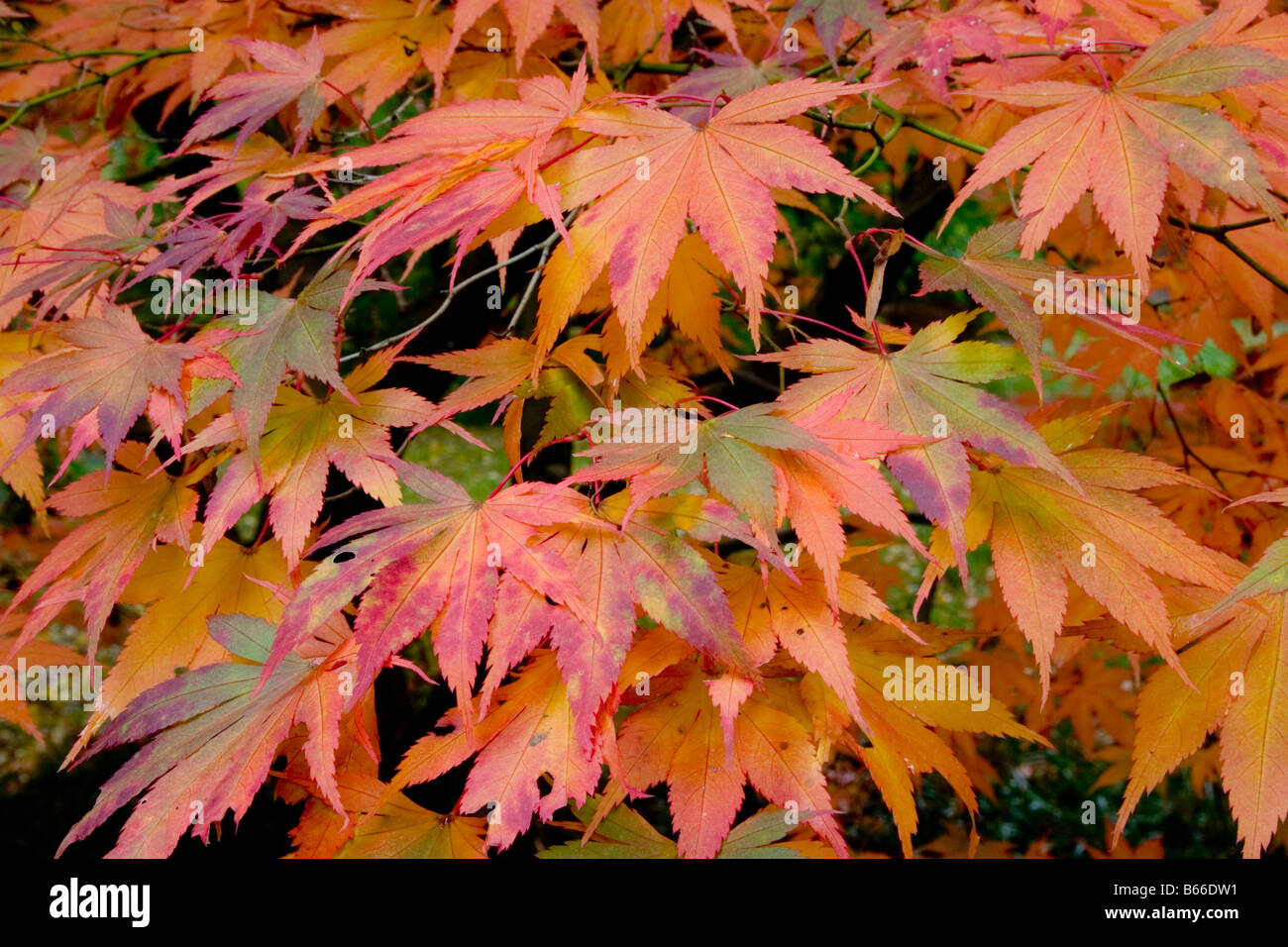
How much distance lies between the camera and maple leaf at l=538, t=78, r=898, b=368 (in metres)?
0.89

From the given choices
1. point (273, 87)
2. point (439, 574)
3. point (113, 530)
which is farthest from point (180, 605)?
point (273, 87)

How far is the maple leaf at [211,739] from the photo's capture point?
0.91m

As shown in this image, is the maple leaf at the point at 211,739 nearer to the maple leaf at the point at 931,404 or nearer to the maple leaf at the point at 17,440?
the maple leaf at the point at 17,440

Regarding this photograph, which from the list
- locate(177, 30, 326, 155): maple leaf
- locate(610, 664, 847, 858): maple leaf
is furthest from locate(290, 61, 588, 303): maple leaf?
locate(610, 664, 847, 858): maple leaf

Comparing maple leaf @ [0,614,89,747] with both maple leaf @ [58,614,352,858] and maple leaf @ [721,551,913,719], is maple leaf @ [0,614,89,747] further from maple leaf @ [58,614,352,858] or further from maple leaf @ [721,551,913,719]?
maple leaf @ [721,551,913,719]

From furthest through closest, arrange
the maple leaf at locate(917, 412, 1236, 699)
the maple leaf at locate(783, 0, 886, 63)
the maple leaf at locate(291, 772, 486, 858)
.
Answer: the maple leaf at locate(783, 0, 886, 63), the maple leaf at locate(291, 772, 486, 858), the maple leaf at locate(917, 412, 1236, 699)

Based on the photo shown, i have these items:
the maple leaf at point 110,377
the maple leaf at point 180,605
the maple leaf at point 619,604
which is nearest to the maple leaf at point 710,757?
the maple leaf at point 619,604

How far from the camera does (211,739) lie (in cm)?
98

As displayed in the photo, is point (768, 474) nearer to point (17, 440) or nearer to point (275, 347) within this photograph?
point (275, 347)

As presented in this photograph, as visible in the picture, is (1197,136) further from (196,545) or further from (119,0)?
(119,0)

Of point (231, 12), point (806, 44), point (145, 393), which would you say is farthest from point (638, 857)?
point (231, 12)

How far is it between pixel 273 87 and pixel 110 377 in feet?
1.80

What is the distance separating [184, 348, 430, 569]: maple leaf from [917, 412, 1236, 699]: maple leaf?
0.63 meters

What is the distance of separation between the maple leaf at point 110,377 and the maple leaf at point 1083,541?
88 cm
